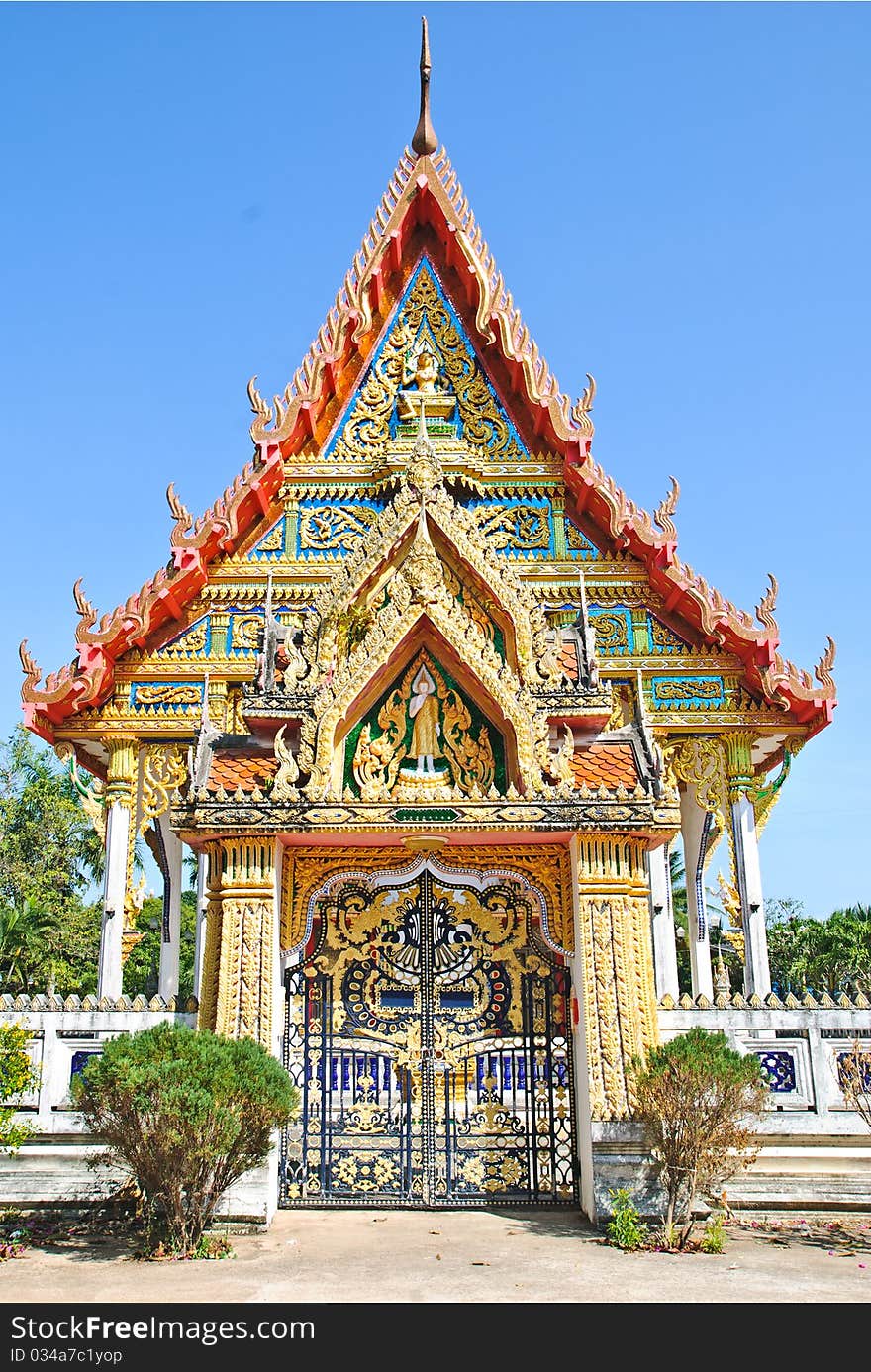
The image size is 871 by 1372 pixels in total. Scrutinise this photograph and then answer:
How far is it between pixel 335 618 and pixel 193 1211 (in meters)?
4.57

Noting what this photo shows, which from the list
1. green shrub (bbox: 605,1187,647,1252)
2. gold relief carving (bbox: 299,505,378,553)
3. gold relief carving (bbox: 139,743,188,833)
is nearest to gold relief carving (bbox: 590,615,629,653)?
gold relief carving (bbox: 299,505,378,553)

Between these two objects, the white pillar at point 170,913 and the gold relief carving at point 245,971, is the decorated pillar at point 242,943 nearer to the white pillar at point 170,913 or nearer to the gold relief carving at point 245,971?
the gold relief carving at point 245,971

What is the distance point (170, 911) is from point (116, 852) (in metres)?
1.00

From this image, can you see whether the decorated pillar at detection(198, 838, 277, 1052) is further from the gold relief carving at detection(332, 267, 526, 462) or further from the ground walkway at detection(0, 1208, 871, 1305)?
the gold relief carving at detection(332, 267, 526, 462)

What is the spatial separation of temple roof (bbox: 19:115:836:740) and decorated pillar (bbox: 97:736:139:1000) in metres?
Answer: 0.72

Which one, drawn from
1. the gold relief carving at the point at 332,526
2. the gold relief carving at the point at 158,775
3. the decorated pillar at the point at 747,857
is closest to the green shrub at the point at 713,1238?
the decorated pillar at the point at 747,857

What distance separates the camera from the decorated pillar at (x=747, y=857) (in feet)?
43.0

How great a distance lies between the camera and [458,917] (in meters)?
9.38

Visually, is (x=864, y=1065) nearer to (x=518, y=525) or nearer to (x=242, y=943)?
(x=242, y=943)

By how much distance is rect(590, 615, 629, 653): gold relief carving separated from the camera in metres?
13.9

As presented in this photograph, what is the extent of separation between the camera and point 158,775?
13.7 m

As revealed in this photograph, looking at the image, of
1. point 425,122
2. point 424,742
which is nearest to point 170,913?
point 424,742

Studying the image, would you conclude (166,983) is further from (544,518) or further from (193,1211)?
(544,518)
